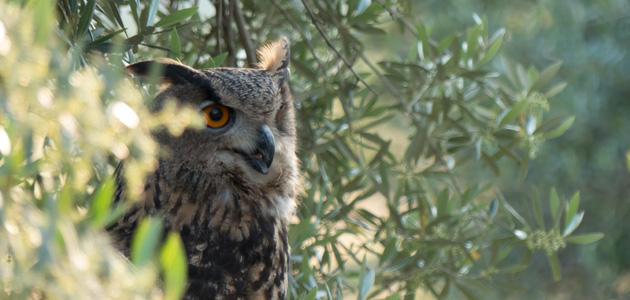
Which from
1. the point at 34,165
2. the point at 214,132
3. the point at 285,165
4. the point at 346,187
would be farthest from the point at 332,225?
the point at 34,165

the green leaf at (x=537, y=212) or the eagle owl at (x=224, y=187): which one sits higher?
the eagle owl at (x=224, y=187)

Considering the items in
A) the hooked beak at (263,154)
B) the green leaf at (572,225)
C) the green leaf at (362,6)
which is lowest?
the green leaf at (572,225)

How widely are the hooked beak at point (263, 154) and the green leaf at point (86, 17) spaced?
0.37 metres

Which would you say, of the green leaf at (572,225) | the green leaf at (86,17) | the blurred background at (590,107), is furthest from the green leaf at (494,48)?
the blurred background at (590,107)

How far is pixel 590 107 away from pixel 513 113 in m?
3.42

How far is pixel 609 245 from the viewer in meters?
4.09

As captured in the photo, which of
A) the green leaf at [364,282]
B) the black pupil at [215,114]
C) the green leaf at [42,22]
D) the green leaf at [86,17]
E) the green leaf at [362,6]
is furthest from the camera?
the green leaf at [362,6]

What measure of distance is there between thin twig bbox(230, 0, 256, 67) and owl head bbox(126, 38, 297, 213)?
103 mm

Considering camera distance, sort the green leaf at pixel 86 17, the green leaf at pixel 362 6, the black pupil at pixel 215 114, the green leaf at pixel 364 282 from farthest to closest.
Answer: the green leaf at pixel 362 6 < the black pupil at pixel 215 114 < the green leaf at pixel 364 282 < the green leaf at pixel 86 17

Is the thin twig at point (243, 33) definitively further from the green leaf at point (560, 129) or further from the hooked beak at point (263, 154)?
the green leaf at point (560, 129)

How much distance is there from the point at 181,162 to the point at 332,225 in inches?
14.5

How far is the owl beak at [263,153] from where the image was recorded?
100 cm

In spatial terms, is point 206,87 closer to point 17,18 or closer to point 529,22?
point 17,18

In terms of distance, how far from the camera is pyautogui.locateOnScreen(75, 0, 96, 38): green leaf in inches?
27.0
